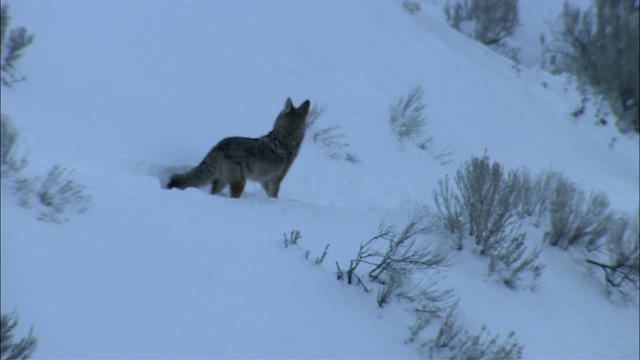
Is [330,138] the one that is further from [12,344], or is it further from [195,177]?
[12,344]

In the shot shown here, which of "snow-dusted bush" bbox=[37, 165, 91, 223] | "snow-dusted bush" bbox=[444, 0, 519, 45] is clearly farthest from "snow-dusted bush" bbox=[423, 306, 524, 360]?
"snow-dusted bush" bbox=[444, 0, 519, 45]

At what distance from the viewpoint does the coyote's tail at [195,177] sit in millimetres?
6086

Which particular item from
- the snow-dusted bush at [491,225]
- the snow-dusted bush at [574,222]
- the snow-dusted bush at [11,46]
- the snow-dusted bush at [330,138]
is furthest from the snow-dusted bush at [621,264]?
the snow-dusted bush at [11,46]

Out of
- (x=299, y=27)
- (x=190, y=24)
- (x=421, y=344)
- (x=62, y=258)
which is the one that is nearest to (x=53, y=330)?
(x=62, y=258)

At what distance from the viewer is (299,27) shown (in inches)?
452

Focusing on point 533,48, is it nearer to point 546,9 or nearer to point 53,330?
point 546,9

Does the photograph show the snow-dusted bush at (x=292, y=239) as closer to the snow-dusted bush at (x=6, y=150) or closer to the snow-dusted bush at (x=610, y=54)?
the snow-dusted bush at (x=6, y=150)

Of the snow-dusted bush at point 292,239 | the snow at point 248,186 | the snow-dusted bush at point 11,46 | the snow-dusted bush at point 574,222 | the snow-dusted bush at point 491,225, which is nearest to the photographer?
the snow at point 248,186

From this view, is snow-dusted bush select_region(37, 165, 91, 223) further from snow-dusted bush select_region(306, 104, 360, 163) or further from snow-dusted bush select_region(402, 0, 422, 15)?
snow-dusted bush select_region(402, 0, 422, 15)

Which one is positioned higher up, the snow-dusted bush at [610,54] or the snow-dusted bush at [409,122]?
the snow-dusted bush at [610,54]

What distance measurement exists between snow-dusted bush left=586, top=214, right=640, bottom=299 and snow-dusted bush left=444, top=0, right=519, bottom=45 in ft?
41.1

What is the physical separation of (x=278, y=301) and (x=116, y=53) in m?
4.69

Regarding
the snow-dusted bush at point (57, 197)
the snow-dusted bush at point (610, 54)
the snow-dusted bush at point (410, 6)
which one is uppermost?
the snow-dusted bush at point (610, 54)

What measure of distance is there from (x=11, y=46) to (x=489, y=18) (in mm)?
16120
